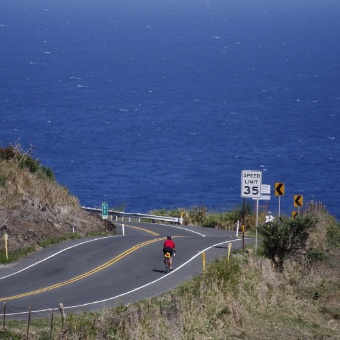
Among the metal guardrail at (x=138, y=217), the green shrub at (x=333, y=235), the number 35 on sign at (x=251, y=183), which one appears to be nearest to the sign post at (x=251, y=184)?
the number 35 on sign at (x=251, y=183)

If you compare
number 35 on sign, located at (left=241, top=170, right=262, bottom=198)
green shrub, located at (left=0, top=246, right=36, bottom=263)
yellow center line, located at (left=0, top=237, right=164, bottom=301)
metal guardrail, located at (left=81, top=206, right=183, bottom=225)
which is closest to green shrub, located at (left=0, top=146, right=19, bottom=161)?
metal guardrail, located at (left=81, top=206, right=183, bottom=225)

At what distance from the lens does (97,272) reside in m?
29.5

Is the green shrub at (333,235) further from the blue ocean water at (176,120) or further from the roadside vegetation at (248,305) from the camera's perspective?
the blue ocean water at (176,120)

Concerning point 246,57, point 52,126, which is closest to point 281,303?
point 52,126

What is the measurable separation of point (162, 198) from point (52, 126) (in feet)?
112

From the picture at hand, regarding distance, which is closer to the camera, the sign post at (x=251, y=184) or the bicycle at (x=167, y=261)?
the bicycle at (x=167, y=261)

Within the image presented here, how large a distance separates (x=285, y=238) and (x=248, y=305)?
548 centimetres

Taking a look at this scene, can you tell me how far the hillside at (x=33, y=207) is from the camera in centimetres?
3397

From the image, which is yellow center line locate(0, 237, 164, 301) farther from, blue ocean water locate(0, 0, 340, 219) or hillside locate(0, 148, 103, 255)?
blue ocean water locate(0, 0, 340, 219)

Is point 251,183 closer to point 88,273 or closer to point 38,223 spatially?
point 88,273

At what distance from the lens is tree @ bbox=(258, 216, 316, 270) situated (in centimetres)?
2938

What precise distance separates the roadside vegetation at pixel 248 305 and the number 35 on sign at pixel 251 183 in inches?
43.9

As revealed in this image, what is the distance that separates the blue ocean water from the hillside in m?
24.5

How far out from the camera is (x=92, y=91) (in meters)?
133
